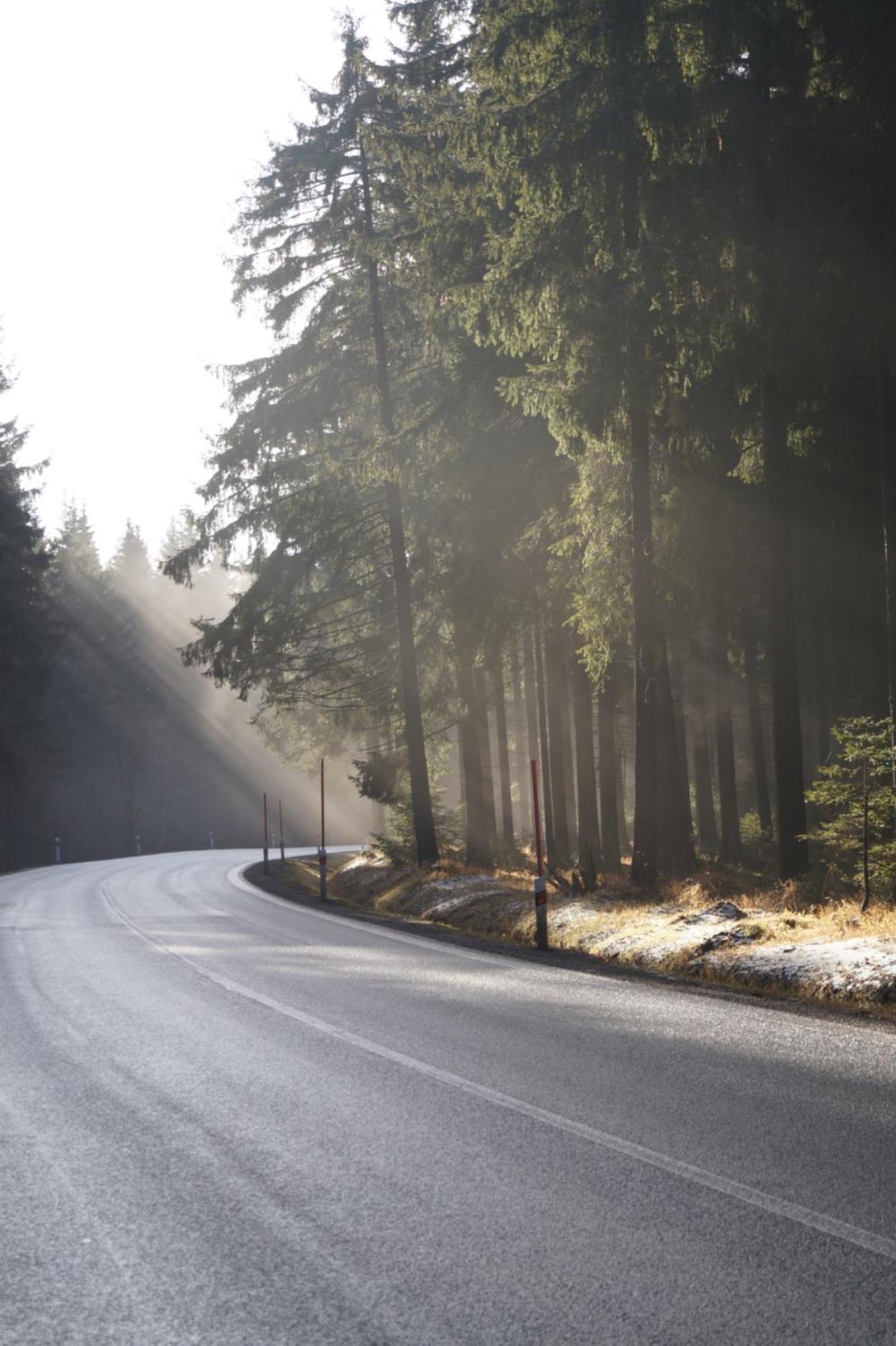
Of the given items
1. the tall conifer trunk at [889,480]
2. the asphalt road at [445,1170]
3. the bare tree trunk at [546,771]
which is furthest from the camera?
the bare tree trunk at [546,771]

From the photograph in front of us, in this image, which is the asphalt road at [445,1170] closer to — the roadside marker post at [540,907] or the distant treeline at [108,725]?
the roadside marker post at [540,907]

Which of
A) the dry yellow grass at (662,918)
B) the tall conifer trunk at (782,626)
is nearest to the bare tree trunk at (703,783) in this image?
the dry yellow grass at (662,918)

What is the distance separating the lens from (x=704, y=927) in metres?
12.8

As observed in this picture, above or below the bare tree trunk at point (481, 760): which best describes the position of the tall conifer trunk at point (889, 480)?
above

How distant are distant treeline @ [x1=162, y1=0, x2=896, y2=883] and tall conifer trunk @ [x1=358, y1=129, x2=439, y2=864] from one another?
0.29 feet

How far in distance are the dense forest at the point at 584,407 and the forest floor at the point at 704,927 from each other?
1.20 m

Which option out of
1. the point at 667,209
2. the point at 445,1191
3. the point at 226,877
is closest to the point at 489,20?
the point at 667,209

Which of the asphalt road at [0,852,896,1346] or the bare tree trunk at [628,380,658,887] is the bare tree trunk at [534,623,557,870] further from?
the asphalt road at [0,852,896,1346]

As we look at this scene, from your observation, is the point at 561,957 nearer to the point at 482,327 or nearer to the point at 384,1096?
the point at 384,1096

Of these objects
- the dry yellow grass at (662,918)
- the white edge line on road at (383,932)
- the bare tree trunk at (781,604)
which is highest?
the bare tree trunk at (781,604)

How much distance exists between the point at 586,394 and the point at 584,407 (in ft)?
0.57

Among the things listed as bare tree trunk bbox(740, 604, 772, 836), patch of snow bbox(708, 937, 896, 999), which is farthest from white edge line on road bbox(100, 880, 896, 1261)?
bare tree trunk bbox(740, 604, 772, 836)

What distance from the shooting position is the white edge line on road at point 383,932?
43.8 ft

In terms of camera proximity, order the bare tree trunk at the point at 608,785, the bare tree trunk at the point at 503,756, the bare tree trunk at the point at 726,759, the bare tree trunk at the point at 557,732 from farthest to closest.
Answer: the bare tree trunk at the point at 503,756
the bare tree trunk at the point at 726,759
the bare tree trunk at the point at 608,785
the bare tree trunk at the point at 557,732
